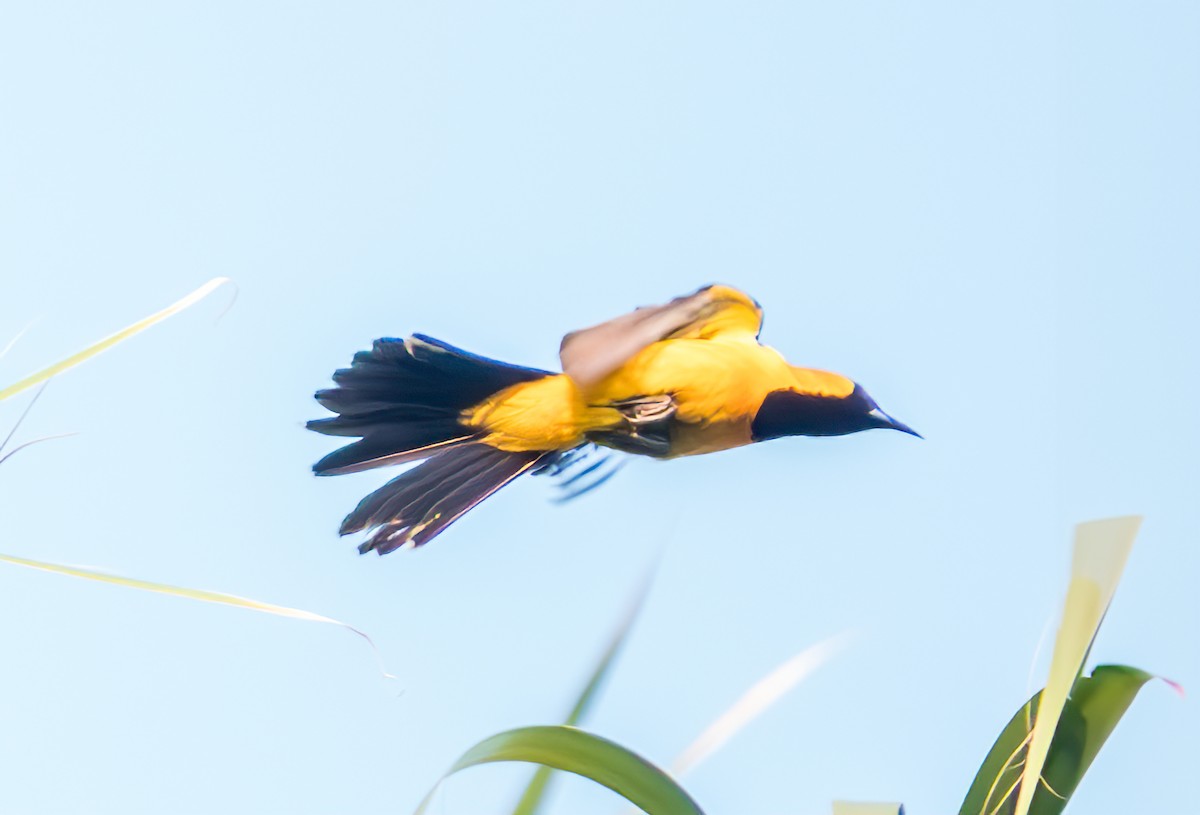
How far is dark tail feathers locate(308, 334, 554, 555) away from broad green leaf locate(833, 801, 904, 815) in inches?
56.1


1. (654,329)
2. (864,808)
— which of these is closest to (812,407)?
(654,329)

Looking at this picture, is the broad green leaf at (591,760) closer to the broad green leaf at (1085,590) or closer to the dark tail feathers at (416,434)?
the broad green leaf at (1085,590)

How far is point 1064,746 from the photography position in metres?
1.21

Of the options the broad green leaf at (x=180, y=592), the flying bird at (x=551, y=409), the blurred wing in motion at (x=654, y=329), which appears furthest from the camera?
the flying bird at (x=551, y=409)

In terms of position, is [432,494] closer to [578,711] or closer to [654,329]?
[654,329]

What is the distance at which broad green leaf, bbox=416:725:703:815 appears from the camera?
1115 mm

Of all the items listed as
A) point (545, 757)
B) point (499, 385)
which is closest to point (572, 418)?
point (499, 385)

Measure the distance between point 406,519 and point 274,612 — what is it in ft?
4.50

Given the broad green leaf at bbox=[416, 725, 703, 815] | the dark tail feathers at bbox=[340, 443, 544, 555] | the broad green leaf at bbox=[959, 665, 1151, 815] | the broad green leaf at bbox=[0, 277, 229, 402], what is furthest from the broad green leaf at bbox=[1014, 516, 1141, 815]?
the dark tail feathers at bbox=[340, 443, 544, 555]

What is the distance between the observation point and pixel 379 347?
99.2 inches

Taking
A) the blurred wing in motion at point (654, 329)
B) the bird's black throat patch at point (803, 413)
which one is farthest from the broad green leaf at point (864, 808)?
the bird's black throat patch at point (803, 413)

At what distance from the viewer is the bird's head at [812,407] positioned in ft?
8.21

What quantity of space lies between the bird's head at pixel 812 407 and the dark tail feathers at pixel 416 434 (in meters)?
0.49

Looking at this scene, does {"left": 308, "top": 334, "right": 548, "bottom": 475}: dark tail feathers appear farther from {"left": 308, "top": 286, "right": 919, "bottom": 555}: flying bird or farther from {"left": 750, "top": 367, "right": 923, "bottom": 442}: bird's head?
{"left": 750, "top": 367, "right": 923, "bottom": 442}: bird's head
